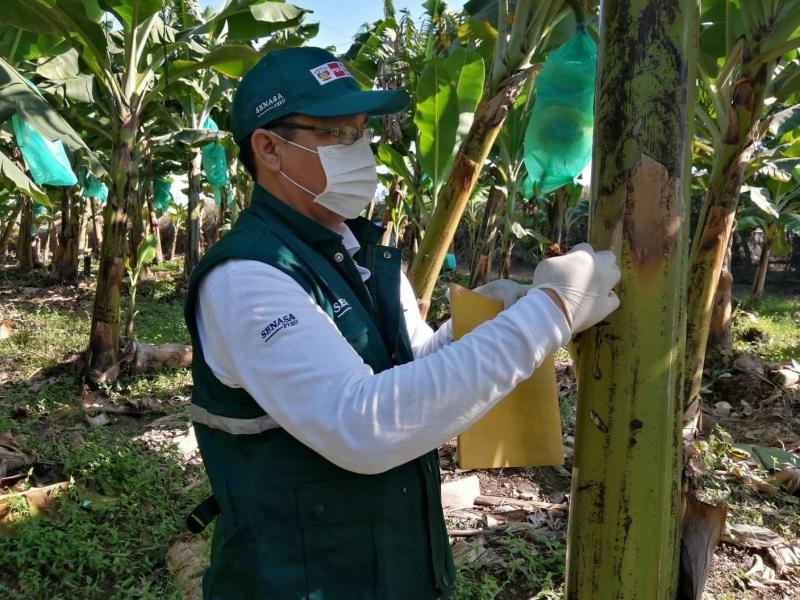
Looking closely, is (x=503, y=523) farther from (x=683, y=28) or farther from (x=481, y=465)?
(x=683, y=28)

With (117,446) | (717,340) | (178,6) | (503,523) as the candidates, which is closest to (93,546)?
(117,446)

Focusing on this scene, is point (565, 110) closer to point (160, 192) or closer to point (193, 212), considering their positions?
point (193, 212)

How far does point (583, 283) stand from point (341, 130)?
60 centimetres

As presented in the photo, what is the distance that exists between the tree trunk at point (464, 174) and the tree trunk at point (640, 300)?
4.14 ft

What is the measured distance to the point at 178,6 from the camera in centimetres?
759

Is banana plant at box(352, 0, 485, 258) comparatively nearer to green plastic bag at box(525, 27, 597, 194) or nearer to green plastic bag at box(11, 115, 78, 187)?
green plastic bag at box(525, 27, 597, 194)

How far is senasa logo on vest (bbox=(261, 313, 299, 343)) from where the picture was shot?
942 mm

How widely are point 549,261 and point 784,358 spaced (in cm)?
644

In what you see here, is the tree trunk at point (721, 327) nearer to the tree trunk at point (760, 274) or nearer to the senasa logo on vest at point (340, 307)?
the senasa logo on vest at point (340, 307)

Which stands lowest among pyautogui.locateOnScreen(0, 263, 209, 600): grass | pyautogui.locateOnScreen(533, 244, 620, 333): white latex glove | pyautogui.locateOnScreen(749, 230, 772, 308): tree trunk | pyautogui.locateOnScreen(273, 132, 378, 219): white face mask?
pyautogui.locateOnScreen(749, 230, 772, 308): tree trunk

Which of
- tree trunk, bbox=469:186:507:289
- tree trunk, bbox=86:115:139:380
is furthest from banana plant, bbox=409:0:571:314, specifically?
tree trunk, bbox=469:186:507:289

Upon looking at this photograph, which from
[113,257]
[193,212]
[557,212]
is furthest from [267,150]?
[557,212]

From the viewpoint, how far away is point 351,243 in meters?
1.35

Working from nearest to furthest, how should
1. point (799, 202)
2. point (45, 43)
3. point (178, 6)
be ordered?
point (45, 43)
point (178, 6)
point (799, 202)
